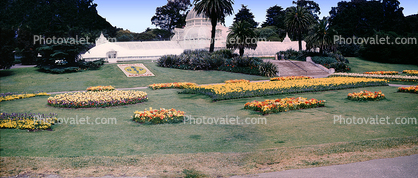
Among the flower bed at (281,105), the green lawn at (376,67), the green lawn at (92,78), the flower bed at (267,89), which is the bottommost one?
the flower bed at (281,105)

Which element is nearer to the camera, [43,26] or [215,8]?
[215,8]

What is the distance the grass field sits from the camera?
618cm

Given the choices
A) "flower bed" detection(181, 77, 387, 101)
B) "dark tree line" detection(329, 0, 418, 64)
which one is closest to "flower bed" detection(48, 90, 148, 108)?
"flower bed" detection(181, 77, 387, 101)

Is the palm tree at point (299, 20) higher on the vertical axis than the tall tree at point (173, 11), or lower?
lower

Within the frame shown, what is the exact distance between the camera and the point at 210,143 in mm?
7824

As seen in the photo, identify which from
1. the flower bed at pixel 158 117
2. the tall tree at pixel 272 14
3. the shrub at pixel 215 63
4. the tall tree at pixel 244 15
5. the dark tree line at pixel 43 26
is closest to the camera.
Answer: the flower bed at pixel 158 117

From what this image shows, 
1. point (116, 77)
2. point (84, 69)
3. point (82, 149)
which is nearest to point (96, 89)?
point (116, 77)

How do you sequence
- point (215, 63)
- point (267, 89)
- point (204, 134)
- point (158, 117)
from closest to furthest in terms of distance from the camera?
point (204, 134) < point (158, 117) < point (267, 89) < point (215, 63)

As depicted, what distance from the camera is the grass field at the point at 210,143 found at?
618cm

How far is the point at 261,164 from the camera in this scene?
624 centimetres

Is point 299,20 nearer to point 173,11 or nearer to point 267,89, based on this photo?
point 267,89

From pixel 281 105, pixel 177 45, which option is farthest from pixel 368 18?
pixel 281 105

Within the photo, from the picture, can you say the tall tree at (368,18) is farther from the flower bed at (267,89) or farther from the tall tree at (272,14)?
the flower bed at (267,89)

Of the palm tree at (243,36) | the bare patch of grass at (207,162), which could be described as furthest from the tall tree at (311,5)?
the bare patch of grass at (207,162)
